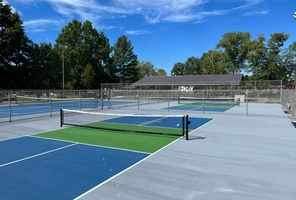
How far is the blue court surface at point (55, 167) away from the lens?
15.3 ft

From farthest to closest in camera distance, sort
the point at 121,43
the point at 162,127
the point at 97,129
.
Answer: the point at 121,43
the point at 162,127
the point at 97,129

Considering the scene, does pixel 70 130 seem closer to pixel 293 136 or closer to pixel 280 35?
pixel 293 136

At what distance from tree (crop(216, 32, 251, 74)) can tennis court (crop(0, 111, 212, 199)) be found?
2428 inches

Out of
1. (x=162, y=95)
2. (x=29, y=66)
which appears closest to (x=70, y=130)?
(x=162, y=95)

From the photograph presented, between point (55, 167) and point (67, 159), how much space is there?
0.66m

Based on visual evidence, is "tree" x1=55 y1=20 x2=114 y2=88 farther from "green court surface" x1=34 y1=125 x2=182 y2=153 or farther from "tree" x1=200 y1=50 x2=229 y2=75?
"green court surface" x1=34 y1=125 x2=182 y2=153

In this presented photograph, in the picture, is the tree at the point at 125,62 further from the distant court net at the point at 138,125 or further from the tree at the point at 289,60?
the distant court net at the point at 138,125

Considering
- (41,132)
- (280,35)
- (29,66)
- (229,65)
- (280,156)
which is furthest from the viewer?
(229,65)

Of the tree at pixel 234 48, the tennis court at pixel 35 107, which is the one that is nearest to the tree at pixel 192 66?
the tree at pixel 234 48

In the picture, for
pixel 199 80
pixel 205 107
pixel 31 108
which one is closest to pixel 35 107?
pixel 31 108

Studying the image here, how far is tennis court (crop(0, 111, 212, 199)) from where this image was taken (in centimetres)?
480

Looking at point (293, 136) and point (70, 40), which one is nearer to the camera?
point (293, 136)

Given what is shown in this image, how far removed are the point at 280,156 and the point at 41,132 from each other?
9.14 m

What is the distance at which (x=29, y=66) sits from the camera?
47.4 meters
